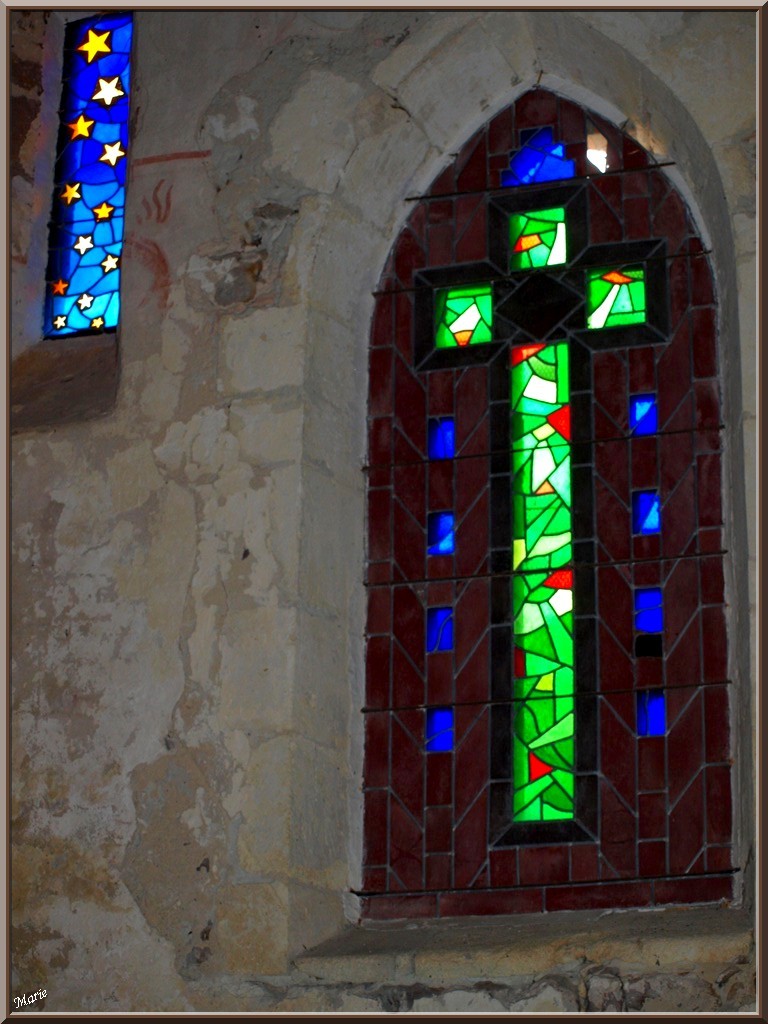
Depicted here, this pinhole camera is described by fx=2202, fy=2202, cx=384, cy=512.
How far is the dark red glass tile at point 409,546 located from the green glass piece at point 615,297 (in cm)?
70

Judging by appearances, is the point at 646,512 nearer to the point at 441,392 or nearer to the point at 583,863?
the point at 441,392

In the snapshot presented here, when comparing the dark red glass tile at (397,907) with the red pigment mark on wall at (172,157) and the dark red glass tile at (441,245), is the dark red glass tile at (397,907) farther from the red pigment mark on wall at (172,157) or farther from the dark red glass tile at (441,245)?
the red pigment mark on wall at (172,157)

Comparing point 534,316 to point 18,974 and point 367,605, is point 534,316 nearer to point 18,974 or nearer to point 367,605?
point 367,605

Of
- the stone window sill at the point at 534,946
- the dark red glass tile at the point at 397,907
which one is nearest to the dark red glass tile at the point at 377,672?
the dark red glass tile at the point at 397,907

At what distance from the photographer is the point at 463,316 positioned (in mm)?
6004

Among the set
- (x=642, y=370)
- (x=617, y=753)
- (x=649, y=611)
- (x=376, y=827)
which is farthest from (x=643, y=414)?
(x=376, y=827)

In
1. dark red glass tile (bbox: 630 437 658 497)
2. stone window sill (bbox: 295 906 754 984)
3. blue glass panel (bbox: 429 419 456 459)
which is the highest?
blue glass panel (bbox: 429 419 456 459)

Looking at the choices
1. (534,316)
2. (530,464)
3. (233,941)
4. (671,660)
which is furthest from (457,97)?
(233,941)

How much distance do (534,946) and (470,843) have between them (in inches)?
17.7

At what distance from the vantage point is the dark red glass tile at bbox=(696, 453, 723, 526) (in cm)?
550

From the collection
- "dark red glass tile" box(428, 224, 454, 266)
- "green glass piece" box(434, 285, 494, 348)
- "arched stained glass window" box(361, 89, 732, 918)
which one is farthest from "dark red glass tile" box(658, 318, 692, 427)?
"dark red glass tile" box(428, 224, 454, 266)

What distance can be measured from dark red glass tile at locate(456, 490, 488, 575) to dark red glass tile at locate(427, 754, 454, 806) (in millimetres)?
491

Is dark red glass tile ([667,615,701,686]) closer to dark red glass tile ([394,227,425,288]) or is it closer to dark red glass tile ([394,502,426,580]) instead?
dark red glass tile ([394,502,426,580])

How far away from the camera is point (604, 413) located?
5.71 meters
